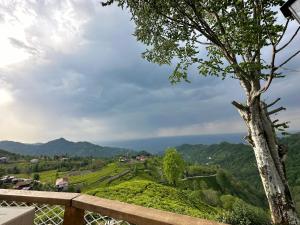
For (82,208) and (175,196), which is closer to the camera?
(82,208)

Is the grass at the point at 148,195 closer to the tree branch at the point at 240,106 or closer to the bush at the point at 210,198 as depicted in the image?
the tree branch at the point at 240,106

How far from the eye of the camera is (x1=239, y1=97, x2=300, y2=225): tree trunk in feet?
31.1

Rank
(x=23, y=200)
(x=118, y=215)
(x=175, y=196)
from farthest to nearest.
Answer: (x=175, y=196) < (x=23, y=200) < (x=118, y=215)

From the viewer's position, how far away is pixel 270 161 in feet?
32.7

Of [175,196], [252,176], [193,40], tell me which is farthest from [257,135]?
[252,176]

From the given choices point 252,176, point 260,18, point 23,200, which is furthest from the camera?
point 252,176

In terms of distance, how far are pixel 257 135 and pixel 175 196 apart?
20718mm

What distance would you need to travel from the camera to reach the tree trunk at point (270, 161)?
949 centimetres

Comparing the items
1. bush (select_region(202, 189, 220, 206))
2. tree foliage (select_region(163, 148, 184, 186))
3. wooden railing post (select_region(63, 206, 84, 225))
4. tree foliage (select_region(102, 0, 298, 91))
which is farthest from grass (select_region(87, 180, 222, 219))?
bush (select_region(202, 189, 220, 206))

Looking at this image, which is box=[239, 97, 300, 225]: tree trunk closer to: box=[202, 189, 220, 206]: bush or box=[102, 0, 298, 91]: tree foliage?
box=[102, 0, 298, 91]: tree foliage

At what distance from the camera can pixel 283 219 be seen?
9398 millimetres

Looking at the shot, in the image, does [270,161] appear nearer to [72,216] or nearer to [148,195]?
[72,216]

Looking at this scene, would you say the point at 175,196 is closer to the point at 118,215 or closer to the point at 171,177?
the point at 118,215

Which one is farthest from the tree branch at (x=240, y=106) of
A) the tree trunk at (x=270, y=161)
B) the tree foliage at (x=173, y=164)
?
the tree foliage at (x=173, y=164)
